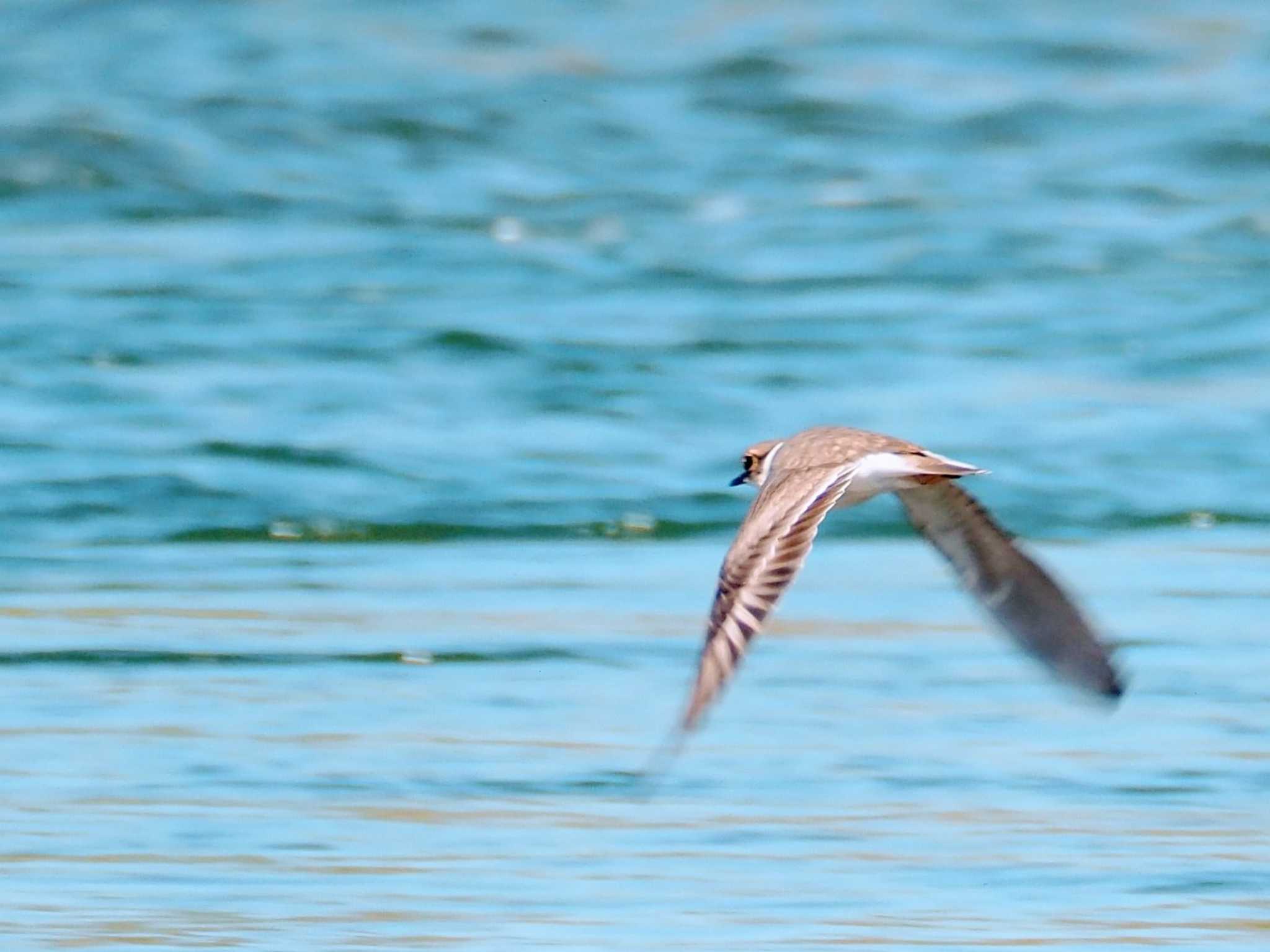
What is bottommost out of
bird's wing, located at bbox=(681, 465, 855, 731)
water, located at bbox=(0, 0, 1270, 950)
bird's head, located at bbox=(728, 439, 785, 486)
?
water, located at bbox=(0, 0, 1270, 950)

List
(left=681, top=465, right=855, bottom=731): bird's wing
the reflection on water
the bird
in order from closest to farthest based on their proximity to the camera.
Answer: (left=681, top=465, right=855, bottom=731): bird's wing, the bird, the reflection on water

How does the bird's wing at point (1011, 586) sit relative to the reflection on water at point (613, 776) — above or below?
above

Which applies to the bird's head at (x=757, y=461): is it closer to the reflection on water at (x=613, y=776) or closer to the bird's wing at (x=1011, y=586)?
the bird's wing at (x=1011, y=586)

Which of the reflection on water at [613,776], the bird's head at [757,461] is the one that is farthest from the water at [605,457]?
the bird's head at [757,461]

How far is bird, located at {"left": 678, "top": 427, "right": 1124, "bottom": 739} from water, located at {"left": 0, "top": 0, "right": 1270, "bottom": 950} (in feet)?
1.41

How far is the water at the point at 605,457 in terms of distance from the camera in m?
5.37

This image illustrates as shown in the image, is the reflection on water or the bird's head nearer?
the reflection on water

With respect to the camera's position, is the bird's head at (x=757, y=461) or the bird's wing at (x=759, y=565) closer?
the bird's wing at (x=759, y=565)

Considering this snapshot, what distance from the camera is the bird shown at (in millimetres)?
4477

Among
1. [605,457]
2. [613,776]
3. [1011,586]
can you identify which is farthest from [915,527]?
[605,457]

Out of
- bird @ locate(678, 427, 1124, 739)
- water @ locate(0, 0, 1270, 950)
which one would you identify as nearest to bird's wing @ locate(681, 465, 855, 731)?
bird @ locate(678, 427, 1124, 739)

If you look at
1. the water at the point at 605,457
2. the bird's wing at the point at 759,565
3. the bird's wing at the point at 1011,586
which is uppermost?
the bird's wing at the point at 759,565

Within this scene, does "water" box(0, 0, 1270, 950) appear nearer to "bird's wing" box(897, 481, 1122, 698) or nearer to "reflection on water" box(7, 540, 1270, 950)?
"reflection on water" box(7, 540, 1270, 950)

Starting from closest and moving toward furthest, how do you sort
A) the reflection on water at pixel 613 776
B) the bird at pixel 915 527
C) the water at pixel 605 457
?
the bird at pixel 915 527 < the reflection on water at pixel 613 776 < the water at pixel 605 457
